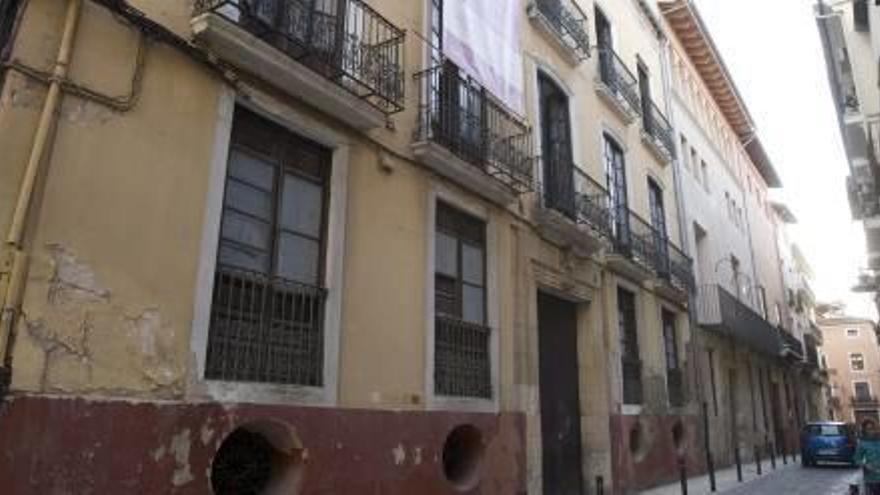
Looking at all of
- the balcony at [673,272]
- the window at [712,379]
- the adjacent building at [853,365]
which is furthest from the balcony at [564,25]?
the adjacent building at [853,365]

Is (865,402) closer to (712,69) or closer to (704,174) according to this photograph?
(712,69)

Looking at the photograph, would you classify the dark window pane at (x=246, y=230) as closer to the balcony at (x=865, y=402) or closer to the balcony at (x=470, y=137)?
the balcony at (x=470, y=137)

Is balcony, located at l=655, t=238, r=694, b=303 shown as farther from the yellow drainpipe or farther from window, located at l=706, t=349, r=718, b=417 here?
the yellow drainpipe

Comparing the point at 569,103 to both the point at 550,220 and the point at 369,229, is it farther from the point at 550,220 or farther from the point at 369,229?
the point at 369,229

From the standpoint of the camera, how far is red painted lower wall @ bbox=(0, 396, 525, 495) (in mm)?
4637

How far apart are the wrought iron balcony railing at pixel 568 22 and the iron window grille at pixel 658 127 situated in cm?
403

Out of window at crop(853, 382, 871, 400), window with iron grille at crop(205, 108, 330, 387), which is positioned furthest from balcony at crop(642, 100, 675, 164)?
window at crop(853, 382, 871, 400)

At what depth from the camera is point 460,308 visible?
9.46 metres

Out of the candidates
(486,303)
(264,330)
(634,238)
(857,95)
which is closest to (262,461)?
(264,330)

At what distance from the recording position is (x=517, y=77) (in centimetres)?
1148

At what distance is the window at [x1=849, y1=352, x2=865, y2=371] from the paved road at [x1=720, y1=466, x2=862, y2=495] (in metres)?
56.8

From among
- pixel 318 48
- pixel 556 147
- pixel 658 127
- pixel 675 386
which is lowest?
pixel 675 386

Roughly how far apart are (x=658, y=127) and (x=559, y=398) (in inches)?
356

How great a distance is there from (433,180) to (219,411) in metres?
4.17
